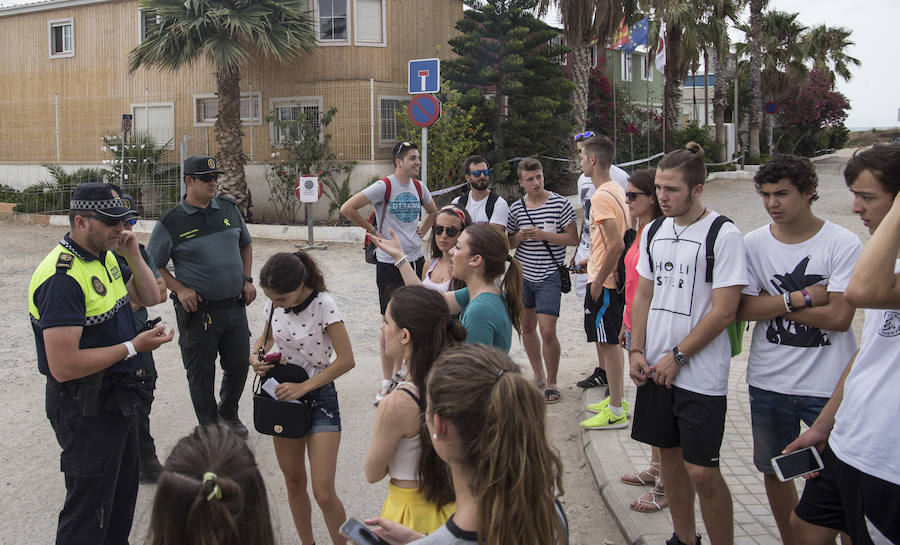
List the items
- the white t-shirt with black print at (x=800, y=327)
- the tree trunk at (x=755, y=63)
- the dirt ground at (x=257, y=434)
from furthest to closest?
the tree trunk at (x=755, y=63) < the dirt ground at (x=257, y=434) < the white t-shirt with black print at (x=800, y=327)

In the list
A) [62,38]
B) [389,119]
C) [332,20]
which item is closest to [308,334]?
[389,119]

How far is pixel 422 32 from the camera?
20141 millimetres

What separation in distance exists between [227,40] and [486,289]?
15347 millimetres

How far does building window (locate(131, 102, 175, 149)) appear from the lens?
21203 millimetres

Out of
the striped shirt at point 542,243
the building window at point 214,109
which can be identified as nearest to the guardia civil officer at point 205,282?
the striped shirt at point 542,243

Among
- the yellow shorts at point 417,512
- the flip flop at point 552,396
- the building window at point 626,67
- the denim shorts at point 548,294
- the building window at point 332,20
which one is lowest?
the flip flop at point 552,396

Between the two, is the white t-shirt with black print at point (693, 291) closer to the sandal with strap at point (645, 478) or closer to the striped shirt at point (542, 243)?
the sandal with strap at point (645, 478)

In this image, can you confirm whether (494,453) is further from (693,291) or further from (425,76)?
(425,76)

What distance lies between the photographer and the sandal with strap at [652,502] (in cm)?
426

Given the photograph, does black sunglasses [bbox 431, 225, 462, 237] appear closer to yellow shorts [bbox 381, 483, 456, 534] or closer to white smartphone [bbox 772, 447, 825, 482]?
yellow shorts [bbox 381, 483, 456, 534]

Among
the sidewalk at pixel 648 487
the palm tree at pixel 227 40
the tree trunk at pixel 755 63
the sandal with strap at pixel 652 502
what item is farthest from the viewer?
the tree trunk at pixel 755 63

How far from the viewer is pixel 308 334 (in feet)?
12.6

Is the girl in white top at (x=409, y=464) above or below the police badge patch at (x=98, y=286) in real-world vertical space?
below

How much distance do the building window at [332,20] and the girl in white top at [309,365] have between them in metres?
16.6
